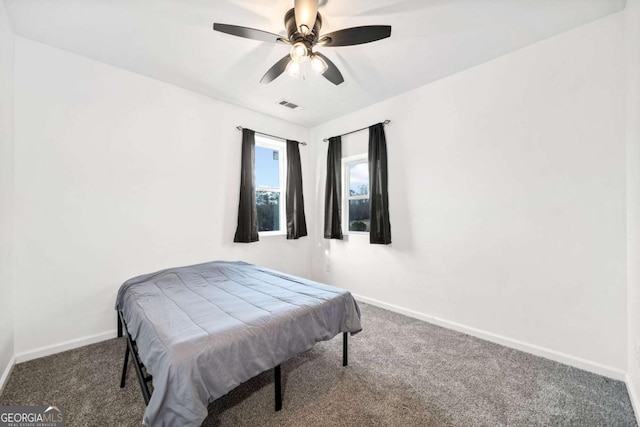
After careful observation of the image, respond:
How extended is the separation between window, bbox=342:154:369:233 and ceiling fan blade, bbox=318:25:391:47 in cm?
186

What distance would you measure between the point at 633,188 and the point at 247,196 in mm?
3468

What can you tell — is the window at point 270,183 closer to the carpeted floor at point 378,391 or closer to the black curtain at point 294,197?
the black curtain at point 294,197

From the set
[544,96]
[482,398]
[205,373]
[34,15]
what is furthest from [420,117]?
[34,15]

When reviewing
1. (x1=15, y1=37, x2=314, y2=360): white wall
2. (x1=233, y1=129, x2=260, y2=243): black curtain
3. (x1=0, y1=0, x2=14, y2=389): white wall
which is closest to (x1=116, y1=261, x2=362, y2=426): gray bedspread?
(x1=15, y1=37, x2=314, y2=360): white wall

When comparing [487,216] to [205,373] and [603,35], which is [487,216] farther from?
[205,373]

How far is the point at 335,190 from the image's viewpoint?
12.5 ft

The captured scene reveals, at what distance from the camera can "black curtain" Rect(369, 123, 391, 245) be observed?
10.6ft

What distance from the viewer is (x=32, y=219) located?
217 cm

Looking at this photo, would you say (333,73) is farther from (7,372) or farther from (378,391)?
(7,372)

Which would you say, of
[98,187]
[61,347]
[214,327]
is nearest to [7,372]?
[61,347]

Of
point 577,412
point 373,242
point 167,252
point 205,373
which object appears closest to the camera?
point 205,373

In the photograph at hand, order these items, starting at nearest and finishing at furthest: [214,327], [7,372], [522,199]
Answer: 1. [214,327]
2. [7,372]
3. [522,199]

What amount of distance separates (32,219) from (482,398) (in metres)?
3.67

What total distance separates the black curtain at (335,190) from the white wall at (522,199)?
811 mm
